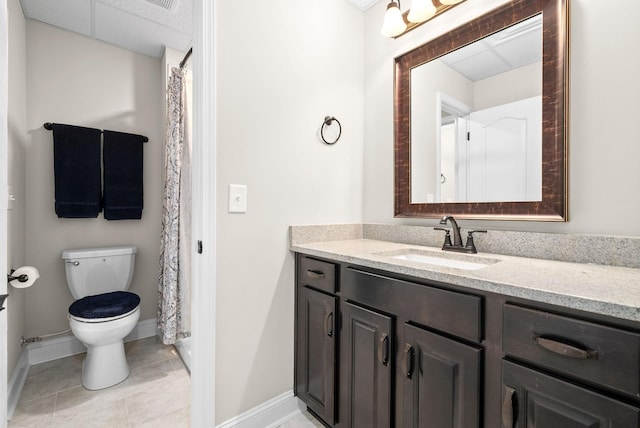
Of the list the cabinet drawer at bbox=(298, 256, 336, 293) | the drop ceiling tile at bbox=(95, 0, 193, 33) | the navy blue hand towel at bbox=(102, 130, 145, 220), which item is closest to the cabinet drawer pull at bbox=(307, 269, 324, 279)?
the cabinet drawer at bbox=(298, 256, 336, 293)

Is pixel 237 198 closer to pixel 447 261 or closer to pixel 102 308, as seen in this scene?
pixel 447 261

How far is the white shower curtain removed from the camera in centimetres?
208

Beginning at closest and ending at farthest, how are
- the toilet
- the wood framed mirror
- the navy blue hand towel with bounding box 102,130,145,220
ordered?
the wood framed mirror
the toilet
the navy blue hand towel with bounding box 102,130,145,220

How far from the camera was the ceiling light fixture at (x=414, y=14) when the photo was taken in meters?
1.46

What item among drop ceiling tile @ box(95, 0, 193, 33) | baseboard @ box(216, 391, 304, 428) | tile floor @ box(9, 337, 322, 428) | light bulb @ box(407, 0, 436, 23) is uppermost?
drop ceiling tile @ box(95, 0, 193, 33)

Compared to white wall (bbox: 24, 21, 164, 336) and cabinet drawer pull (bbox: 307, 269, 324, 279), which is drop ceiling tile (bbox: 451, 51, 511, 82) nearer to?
cabinet drawer pull (bbox: 307, 269, 324, 279)

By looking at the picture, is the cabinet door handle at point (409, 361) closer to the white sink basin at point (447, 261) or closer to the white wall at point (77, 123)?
the white sink basin at point (447, 261)

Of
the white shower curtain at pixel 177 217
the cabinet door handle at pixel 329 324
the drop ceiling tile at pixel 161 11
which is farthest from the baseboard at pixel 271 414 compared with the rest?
the drop ceiling tile at pixel 161 11

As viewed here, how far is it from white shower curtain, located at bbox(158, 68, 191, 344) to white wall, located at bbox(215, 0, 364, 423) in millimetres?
865

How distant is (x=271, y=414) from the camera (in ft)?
4.88

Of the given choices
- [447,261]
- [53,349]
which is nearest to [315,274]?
[447,261]

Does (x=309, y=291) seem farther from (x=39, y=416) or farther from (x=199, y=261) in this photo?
(x=39, y=416)

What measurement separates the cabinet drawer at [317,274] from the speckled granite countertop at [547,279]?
0.09 m

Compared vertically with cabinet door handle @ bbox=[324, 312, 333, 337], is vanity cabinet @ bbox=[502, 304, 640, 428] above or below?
above
